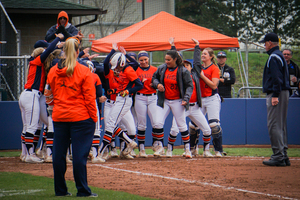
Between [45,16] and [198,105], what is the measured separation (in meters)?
10.2

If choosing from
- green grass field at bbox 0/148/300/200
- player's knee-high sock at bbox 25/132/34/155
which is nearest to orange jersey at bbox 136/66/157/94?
player's knee-high sock at bbox 25/132/34/155

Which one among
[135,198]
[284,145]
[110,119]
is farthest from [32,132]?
[284,145]

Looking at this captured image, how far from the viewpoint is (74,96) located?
495 centimetres

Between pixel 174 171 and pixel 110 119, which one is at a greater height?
pixel 110 119

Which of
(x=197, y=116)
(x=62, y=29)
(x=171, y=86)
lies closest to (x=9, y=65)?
(x=62, y=29)

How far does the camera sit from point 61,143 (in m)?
5.02

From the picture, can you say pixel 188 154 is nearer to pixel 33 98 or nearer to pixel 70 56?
pixel 33 98

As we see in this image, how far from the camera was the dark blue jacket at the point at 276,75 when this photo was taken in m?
7.36

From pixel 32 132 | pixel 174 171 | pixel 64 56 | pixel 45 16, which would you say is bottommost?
pixel 174 171

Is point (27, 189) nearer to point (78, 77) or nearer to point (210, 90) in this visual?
point (78, 77)

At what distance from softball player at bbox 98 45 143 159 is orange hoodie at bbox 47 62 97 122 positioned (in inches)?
129

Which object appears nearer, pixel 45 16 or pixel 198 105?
pixel 198 105

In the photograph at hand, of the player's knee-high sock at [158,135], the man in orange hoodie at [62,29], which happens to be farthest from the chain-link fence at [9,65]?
the player's knee-high sock at [158,135]

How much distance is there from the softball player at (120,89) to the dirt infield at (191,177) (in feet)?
2.33
